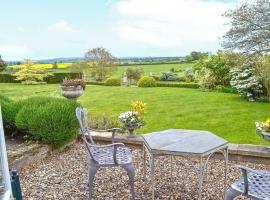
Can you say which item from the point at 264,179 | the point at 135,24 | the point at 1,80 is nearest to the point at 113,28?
the point at 135,24

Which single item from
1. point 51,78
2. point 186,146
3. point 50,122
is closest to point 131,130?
point 50,122

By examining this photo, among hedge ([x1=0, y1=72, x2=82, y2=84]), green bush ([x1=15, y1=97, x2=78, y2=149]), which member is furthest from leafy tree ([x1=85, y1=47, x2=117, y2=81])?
green bush ([x1=15, y1=97, x2=78, y2=149])

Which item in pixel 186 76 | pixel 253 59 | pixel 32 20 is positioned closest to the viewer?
pixel 32 20

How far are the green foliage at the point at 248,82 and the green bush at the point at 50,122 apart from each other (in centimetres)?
708

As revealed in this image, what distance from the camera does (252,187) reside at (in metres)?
2.23

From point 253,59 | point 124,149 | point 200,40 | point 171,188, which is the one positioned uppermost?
point 200,40

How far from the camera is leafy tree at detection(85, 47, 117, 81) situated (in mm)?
20875

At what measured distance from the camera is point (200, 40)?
9.03 metres

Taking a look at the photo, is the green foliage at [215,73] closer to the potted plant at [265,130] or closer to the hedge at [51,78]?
the hedge at [51,78]

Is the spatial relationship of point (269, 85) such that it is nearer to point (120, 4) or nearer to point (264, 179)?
point (120, 4)

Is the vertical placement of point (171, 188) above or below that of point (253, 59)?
below

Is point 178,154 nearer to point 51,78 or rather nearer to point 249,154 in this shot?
point 249,154

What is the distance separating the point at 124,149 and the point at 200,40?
653 centimetres

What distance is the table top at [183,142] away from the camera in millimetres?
2705
